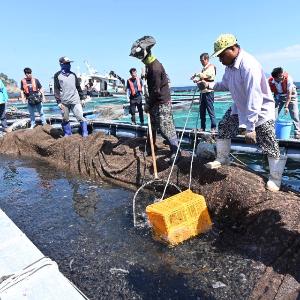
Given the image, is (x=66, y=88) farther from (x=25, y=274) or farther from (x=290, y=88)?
(x=25, y=274)

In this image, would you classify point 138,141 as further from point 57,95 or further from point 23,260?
point 23,260

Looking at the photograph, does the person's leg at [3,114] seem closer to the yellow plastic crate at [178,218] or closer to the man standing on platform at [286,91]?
the man standing on platform at [286,91]

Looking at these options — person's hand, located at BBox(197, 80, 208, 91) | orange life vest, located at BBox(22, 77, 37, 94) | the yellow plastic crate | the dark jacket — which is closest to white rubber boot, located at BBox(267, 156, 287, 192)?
the yellow plastic crate

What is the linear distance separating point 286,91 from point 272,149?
4.98 meters

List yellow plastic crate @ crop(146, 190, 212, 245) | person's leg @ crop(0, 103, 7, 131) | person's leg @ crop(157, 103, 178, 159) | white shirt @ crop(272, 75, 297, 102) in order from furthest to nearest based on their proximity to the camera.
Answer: person's leg @ crop(0, 103, 7, 131) → white shirt @ crop(272, 75, 297, 102) → person's leg @ crop(157, 103, 178, 159) → yellow plastic crate @ crop(146, 190, 212, 245)

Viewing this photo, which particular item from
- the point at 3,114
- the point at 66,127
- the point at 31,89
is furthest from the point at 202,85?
the point at 3,114

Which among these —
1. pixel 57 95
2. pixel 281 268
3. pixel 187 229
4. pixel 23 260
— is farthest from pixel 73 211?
pixel 57 95

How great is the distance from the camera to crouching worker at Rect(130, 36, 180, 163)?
621cm

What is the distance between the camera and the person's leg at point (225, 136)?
17.7 feet

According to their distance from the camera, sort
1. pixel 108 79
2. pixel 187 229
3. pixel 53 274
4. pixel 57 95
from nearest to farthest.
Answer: pixel 53 274 < pixel 187 229 < pixel 57 95 < pixel 108 79

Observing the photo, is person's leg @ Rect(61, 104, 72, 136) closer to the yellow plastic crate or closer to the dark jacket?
the dark jacket

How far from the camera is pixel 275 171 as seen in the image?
4.96 m

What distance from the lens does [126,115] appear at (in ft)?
70.6

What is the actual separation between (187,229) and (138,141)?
392 cm
